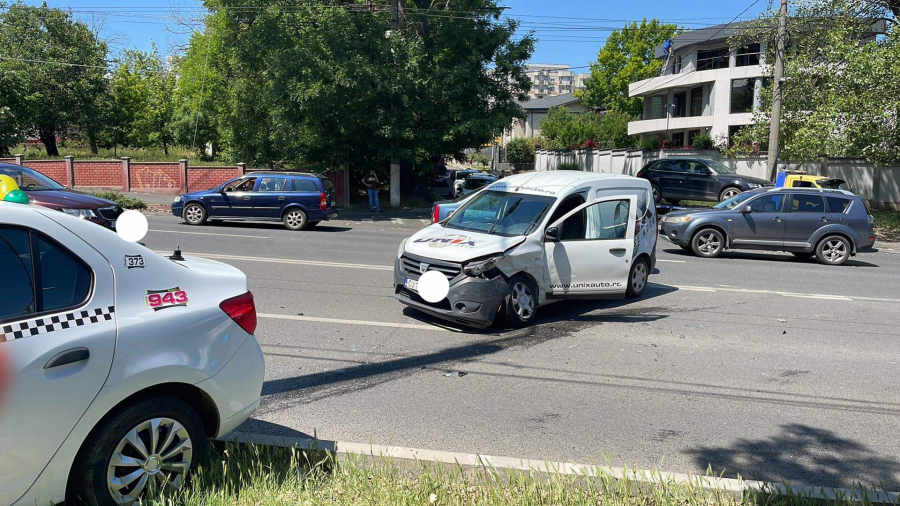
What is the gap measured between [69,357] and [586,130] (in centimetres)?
6000

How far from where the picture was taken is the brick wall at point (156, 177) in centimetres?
3030

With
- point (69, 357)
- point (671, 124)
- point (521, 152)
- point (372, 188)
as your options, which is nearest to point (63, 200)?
point (69, 357)

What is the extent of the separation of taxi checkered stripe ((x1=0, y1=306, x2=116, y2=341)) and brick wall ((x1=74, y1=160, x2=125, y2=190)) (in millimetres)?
30514

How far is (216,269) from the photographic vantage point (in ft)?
14.2

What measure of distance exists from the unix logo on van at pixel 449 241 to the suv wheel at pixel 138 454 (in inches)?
190

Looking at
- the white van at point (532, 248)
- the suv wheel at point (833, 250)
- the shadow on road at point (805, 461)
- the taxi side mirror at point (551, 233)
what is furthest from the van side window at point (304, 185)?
the shadow on road at point (805, 461)

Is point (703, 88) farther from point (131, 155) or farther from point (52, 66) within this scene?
point (52, 66)

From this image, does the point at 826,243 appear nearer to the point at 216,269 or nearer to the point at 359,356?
the point at 359,356

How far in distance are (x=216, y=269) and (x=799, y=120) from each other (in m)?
26.0

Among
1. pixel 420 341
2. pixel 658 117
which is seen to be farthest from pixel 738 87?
pixel 420 341

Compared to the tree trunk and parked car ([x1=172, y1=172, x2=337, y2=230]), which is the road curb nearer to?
parked car ([x1=172, y1=172, x2=337, y2=230])

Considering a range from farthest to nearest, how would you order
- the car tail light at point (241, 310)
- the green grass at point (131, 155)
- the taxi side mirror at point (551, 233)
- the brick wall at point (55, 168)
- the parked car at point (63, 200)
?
the green grass at point (131, 155), the brick wall at point (55, 168), the parked car at point (63, 200), the taxi side mirror at point (551, 233), the car tail light at point (241, 310)

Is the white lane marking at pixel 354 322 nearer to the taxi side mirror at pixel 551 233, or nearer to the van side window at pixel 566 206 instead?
the taxi side mirror at pixel 551 233

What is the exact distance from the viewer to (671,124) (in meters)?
48.1
